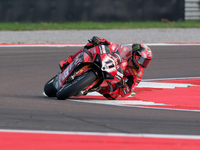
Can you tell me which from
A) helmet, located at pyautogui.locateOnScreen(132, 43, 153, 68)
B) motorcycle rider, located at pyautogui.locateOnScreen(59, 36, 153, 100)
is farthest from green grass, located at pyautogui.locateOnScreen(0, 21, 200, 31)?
helmet, located at pyautogui.locateOnScreen(132, 43, 153, 68)

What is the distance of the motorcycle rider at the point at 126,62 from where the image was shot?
6.62 metres

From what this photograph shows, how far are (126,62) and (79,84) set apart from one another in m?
1.00

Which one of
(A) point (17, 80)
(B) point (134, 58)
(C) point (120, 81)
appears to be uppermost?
(B) point (134, 58)

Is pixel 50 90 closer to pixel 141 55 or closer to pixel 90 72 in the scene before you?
pixel 90 72

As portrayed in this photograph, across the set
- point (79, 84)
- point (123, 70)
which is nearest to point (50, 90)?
point (79, 84)

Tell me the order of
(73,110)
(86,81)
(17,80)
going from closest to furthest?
Result: 1. (73,110)
2. (86,81)
3. (17,80)

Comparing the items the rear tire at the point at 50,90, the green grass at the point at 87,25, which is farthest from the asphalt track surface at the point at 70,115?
the green grass at the point at 87,25

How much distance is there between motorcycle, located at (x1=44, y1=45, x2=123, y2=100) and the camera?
20.9ft

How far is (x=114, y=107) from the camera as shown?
20.7 feet

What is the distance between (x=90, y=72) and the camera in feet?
21.1

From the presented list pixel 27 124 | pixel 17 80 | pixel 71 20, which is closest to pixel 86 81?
pixel 27 124

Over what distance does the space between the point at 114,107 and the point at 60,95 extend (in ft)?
3.23

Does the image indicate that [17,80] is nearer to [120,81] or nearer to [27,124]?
[120,81]

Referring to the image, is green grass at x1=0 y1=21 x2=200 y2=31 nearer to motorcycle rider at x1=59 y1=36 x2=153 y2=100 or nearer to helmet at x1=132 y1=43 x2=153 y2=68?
motorcycle rider at x1=59 y1=36 x2=153 y2=100
